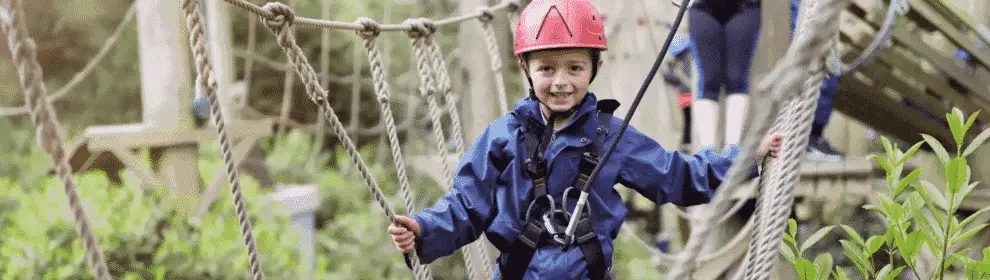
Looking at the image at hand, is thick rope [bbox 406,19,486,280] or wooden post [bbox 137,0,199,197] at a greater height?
thick rope [bbox 406,19,486,280]

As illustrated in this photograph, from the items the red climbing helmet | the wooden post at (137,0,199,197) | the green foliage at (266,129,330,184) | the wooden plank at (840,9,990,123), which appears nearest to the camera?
the red climbing helmet

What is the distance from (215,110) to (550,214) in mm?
432

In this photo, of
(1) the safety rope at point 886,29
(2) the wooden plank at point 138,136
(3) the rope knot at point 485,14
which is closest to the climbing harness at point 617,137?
(3) the rope knot at point 485,14

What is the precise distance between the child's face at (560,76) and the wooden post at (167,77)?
2.18m

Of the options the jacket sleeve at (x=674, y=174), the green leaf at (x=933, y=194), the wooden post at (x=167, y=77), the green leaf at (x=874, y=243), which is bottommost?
the wooden post at (x=167, y=77)

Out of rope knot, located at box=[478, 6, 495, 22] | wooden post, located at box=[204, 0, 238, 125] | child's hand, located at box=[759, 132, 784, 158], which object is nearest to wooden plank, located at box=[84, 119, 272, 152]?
wooden post, located at box=[204, 0, 238, 125]

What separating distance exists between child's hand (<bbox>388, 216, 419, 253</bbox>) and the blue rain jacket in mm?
67

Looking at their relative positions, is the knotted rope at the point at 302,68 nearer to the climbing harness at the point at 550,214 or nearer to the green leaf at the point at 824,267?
the climbing harness at the point at 550,214

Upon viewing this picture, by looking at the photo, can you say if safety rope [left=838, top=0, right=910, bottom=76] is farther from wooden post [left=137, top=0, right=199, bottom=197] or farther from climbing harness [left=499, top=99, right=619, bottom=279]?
wooden post [left=137, top=0, right=199, bottom=197]

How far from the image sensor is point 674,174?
1184 millimetres

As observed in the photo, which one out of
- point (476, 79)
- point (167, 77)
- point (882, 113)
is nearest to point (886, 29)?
point (882, 113)

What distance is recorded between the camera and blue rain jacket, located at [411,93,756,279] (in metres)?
1.17

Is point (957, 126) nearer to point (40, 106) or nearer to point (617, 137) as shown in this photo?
point (617, 137)

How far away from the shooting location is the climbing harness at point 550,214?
45.7 inches
